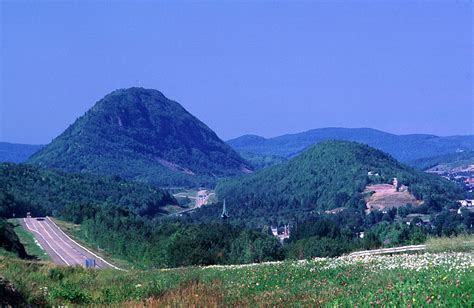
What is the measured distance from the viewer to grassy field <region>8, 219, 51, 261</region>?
2117 inches

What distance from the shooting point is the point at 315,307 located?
13.9 metres

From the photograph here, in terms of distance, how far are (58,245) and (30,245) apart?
2320 millimetres

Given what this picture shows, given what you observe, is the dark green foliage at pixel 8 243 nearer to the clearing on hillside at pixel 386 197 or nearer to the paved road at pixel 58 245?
the paved road at pixel 58 245

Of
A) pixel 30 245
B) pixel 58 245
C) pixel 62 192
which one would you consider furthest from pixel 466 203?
pixel 30 245

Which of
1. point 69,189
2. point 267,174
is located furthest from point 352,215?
point 267,174

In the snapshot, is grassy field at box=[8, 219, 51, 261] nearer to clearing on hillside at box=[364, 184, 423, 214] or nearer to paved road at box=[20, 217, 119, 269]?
paved road at box=[20, 217, 119, 269]

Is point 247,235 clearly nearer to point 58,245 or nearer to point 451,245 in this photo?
point 58,245

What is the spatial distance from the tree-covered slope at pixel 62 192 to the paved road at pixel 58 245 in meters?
15.0

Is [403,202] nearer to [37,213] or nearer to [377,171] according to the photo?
[377,171]

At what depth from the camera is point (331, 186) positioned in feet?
442

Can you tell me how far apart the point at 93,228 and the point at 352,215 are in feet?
136

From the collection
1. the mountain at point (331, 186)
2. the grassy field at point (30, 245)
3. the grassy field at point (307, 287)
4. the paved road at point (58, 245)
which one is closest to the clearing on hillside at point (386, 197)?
the mountain at point (331, 186)

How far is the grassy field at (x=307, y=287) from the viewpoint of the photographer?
43.3 ft

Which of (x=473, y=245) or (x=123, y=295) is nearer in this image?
(x=123, y=295)
